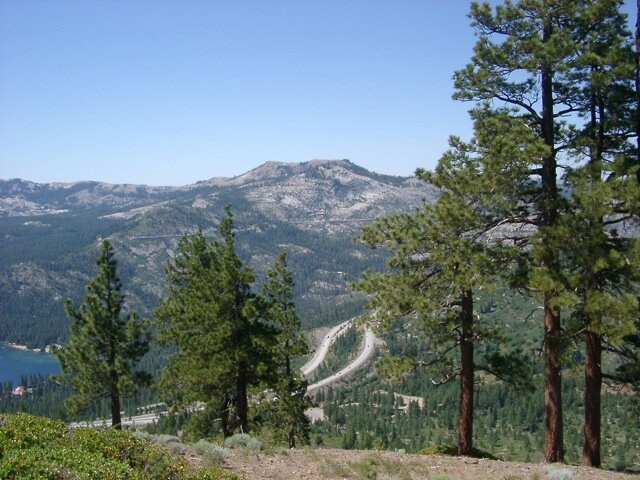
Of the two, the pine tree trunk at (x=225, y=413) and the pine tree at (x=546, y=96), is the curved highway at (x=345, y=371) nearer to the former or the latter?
the pine tree trunk at (x=225, y=413)

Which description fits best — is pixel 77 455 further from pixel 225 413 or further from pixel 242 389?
pixel 225 413

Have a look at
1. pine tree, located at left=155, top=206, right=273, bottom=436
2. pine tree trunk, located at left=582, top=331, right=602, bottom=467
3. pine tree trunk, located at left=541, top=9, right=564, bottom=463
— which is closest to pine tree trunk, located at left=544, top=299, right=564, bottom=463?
pine tree trunk, located at left=541, top=9, right=564, bottom=463

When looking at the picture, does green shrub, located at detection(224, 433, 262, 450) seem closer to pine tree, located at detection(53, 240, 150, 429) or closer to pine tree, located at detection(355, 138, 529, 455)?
pine tree, located at detection(355, 138, 529, 455)

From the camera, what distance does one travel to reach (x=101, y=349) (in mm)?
23938

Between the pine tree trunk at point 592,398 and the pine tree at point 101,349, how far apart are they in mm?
18163

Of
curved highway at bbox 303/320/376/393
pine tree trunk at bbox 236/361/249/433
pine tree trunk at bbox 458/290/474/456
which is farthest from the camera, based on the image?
curved highway at bbox 303/320/376/393

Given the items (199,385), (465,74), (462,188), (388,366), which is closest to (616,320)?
(462,188)

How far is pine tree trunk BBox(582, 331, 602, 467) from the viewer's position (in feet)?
43.6

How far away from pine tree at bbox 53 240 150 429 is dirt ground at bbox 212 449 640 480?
1312 cm

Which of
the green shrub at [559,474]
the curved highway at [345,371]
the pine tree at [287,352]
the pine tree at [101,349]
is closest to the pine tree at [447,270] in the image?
the green shrub at [559,474]

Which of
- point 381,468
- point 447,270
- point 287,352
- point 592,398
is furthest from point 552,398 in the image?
point 287,352

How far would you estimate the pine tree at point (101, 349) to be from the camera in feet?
77.2

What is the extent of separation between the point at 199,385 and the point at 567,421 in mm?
123601

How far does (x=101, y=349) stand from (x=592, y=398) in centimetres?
1992
